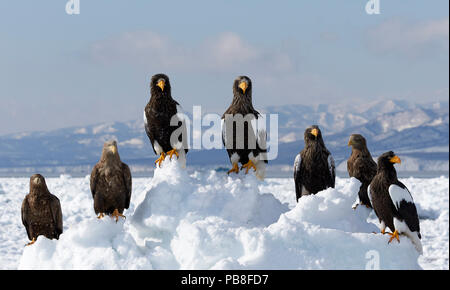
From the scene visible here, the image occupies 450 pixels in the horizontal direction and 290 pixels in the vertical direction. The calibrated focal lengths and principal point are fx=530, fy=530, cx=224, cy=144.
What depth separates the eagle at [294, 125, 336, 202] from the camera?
7.07 meters

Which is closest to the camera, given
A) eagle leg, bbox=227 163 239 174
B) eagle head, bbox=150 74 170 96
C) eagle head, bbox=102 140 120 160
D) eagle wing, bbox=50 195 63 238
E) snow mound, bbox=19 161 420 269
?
snow mound, bbox=19 161 420 269

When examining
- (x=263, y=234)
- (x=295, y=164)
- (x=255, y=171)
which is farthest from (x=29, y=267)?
(x=295, y=164)

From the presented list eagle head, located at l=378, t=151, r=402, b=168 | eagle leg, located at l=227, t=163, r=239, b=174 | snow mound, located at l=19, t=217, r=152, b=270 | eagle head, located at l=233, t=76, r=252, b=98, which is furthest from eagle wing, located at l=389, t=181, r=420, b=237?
snow mound, located at l=19, t=217, r=152, b=270

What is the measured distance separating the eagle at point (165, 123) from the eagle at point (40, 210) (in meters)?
1.38

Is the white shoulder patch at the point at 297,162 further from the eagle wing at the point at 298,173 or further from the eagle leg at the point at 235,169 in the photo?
the eagle leg at the point at 235,169

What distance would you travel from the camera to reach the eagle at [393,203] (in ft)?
19.9

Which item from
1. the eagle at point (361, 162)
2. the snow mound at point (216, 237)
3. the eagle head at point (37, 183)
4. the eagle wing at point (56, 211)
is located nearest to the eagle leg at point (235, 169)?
the snow mound at point (216, 237)

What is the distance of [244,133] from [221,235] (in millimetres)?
1795

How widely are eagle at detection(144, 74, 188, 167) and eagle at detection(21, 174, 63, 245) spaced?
1377 millimetres

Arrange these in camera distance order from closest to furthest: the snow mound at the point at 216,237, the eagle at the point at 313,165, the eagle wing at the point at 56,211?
1. the snow mound at the point at 216,237
2. the eagle wing at the point at 56,211
3. the eagle at the point at 313,165

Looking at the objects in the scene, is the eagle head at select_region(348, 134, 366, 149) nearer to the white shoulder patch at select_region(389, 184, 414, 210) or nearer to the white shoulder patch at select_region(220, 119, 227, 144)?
the white shoulder patch at select_region(389, 184, 414, 210)

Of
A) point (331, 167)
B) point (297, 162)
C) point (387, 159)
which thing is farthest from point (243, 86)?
point (387, 159)

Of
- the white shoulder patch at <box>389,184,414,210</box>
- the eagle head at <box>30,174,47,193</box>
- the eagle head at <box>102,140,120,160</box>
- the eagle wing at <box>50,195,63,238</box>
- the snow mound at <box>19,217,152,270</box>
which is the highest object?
the eagle head at <box>102,140,120,160</box>

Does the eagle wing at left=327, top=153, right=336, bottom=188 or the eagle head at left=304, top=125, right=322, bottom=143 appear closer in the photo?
the eagle head at left=304, top=125, right=322, bottom=143
